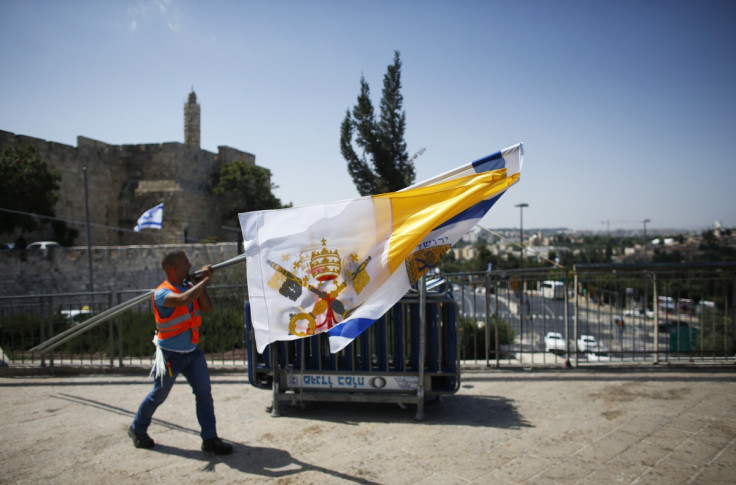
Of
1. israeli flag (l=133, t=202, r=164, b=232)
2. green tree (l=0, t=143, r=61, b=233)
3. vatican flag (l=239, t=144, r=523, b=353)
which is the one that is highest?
green tree (l=0, t=143, r=61, b=233)

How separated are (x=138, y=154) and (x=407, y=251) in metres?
33.5

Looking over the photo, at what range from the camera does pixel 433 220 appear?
3.96m

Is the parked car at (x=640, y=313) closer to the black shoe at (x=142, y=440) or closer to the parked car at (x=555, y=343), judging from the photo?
the parked car at (x=555, y=343)

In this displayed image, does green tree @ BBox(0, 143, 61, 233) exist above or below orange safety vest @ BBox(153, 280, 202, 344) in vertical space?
above

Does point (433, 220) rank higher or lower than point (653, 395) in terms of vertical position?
higher

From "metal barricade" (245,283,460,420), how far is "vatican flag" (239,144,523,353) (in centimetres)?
90

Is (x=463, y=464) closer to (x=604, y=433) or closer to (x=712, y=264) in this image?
(x=604, y=433)

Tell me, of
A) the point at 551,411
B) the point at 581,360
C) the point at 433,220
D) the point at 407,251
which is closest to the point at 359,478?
the point at 407,251

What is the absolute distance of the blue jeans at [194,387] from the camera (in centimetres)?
400

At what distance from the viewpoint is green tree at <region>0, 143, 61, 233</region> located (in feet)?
73.6

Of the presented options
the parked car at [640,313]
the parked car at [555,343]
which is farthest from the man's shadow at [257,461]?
the parked car at [640,313]

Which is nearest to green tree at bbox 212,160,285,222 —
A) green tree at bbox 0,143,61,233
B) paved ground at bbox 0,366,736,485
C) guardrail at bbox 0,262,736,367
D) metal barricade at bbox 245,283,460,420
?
green tree at bbox 0,143,61,233

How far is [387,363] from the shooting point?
16.0 feet

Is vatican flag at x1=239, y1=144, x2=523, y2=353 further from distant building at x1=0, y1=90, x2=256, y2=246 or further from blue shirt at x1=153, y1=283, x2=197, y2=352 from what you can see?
distant building at x1=0, y1=90, x2=256, y2=246
